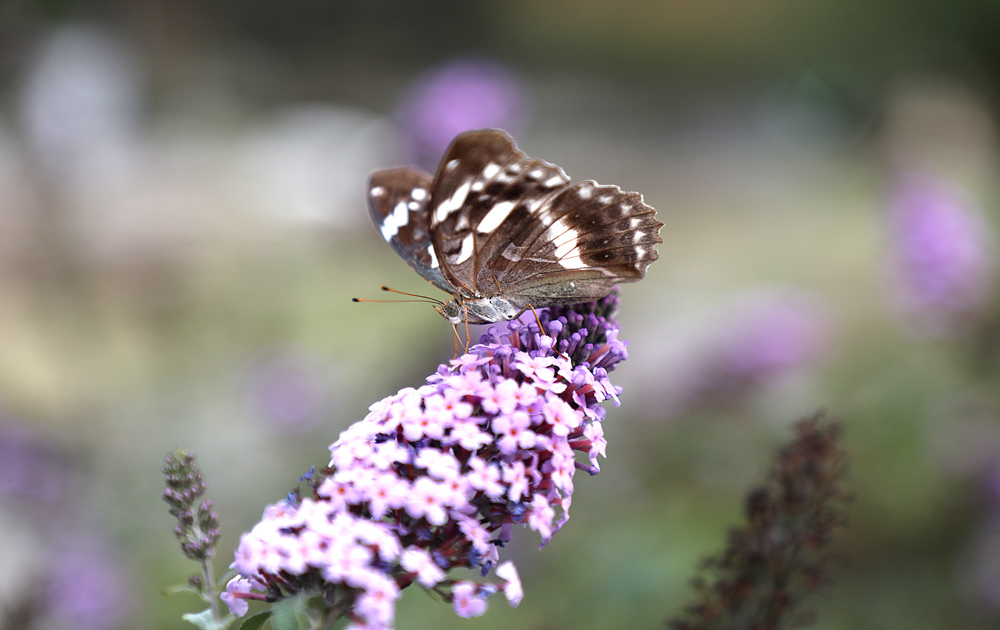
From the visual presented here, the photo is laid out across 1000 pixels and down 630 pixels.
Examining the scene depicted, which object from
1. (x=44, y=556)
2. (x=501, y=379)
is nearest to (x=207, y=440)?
(x=44, y=556)

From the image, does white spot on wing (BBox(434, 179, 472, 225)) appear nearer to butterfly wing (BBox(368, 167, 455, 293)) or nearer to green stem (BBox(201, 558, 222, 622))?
butterfly wing (BBox(368, 167, 455, 293))

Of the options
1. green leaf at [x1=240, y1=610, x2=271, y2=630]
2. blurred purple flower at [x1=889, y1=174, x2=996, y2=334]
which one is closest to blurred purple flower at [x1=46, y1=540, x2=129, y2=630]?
green leaf at [x1=240, y1=610, x2=271, y2=630]

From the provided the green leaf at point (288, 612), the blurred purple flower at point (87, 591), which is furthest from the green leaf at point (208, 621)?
the blurred purple flower at point (87, 591)

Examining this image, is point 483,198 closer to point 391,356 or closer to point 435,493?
point 435,493

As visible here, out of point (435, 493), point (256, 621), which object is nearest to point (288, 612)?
point (256, 621)

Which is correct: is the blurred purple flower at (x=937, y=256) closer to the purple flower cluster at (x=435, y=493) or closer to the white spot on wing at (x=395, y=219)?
the white spot on wing at (x=395, y=219)

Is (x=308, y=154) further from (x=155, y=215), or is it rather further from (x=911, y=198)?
(x=911, y=198)
